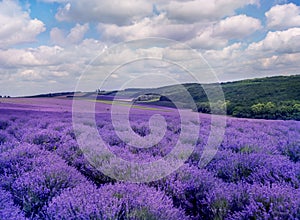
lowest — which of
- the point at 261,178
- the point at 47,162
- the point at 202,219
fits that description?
the point at 202,219

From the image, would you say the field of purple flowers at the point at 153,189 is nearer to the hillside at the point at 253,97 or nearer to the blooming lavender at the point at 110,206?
the blooming lavender at the point at 110,206

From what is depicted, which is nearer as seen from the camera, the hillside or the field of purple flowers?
the field of purple flowers

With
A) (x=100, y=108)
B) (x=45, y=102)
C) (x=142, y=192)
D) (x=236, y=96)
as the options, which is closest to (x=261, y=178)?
(x=142, y=192)

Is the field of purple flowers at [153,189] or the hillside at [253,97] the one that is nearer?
the field of purple flowers at [153,189]

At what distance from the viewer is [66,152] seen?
14.3 feet

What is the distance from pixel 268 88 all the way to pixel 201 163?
55.2ft

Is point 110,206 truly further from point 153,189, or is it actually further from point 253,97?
point 253,97

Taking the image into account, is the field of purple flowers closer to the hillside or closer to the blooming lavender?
the blooming lavender

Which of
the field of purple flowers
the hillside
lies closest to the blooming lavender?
the field of purple flowers

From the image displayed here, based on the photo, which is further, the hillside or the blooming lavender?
the hillside

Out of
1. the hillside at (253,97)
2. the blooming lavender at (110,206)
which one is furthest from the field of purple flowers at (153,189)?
the hillside at (253,97)

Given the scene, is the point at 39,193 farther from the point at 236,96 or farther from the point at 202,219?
the point at 236,96

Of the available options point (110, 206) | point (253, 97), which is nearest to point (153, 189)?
point (110, 206)

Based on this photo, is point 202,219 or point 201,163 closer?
point 202,219
